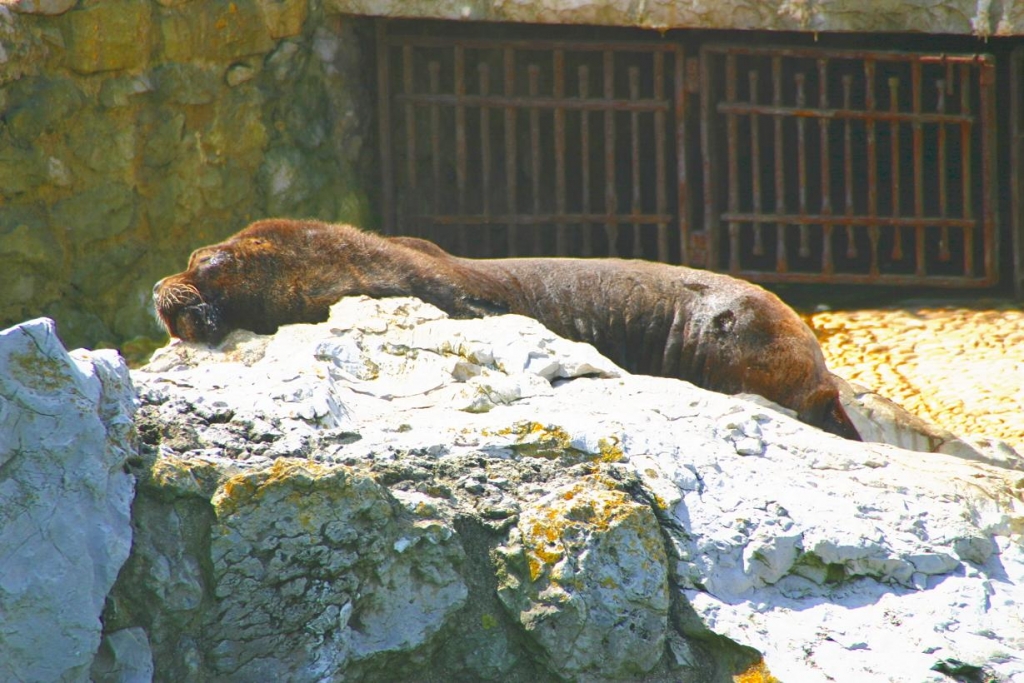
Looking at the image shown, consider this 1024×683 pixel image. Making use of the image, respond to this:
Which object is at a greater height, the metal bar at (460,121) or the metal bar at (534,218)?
the metal bar at (460,121)

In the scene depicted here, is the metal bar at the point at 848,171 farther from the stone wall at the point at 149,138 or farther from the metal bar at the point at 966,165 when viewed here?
the stone wall at the point at 149,138

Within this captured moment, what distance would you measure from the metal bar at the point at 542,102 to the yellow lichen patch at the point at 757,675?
218 inches

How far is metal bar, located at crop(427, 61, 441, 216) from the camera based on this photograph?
7.71 m

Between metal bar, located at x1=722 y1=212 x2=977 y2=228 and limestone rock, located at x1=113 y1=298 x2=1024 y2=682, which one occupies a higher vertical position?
metal bar, located at x1=722 y1=212 x2=977 y2=228

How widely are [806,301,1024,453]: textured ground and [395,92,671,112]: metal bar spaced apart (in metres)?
1.71

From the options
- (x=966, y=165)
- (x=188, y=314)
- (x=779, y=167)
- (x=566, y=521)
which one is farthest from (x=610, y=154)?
(x=566, y=521)

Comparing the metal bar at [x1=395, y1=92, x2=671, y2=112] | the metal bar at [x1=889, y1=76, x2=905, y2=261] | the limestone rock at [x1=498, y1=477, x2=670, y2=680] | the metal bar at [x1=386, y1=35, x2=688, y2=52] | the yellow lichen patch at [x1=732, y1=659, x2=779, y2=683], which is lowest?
the yellow lichen patch at [x1=732, y1=659, x2=779, y2=683]

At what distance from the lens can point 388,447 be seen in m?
2.89

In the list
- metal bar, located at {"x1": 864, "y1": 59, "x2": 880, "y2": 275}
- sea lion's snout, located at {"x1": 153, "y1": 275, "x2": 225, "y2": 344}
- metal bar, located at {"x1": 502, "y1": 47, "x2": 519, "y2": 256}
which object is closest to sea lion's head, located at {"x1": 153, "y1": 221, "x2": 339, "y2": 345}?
sea lion's snout, located at {"x1": 153, "y1": 275, "x2": 225, "y2": 344}

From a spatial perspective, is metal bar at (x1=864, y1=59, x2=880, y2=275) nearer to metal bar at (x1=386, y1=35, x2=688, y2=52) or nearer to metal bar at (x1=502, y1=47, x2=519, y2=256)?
metal bar at (x1=386, y1=35, x2=688, y2=52)

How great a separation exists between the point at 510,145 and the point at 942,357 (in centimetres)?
287

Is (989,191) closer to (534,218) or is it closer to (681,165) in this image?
(681,165)

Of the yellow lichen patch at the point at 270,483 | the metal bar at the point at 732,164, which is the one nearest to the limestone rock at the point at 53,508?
the yellow lichen patch at the point at 270,483

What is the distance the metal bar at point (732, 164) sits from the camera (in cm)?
784
